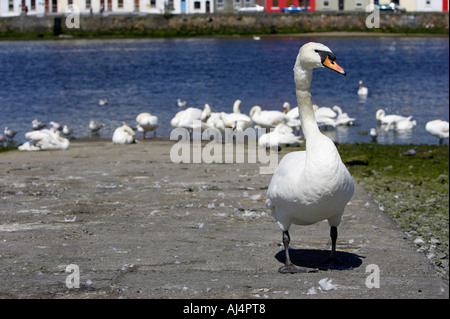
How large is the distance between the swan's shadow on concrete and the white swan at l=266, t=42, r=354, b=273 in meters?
0.14

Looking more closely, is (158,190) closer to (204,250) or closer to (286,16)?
(204,250)

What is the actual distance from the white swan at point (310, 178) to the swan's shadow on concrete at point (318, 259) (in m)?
0.14

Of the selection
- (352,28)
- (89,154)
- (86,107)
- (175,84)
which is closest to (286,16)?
(352,28)

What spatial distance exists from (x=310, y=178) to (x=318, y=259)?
4.11 ft

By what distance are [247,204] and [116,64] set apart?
44.7 m

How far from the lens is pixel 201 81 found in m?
40.6

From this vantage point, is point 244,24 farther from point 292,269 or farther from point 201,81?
point 292,269

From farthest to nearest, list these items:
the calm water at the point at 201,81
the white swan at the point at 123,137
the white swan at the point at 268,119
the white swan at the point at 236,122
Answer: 1. the calm water at the point at 201,81
2. the white swan at the point at 268,119
3. the white swan at the point at 236,122
4. the white swan at the point at 123,137

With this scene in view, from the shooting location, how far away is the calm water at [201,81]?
27.2 meters

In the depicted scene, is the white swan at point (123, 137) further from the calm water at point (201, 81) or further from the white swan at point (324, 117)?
the white swan at point (324, 117)

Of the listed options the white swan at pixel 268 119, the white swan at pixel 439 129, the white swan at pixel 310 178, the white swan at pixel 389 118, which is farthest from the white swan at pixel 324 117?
the white swan at pixel 310 178

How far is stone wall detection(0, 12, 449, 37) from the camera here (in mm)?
78250

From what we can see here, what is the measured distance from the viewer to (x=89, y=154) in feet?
47.9
